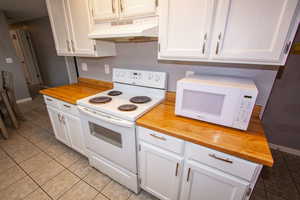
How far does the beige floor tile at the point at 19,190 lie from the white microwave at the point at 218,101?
1880 mm

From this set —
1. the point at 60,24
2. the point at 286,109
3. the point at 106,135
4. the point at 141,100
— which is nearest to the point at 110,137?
the point at 106,135

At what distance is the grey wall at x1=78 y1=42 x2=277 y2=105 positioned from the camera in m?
1.21

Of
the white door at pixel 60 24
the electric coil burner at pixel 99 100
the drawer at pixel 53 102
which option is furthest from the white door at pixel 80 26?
the drawer at pixel 53 102

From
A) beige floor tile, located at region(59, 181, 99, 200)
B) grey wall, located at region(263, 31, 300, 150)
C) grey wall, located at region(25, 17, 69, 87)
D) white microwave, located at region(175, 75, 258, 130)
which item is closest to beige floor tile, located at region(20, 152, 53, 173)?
beige floor tile, located at region(59, 181, 99, 200)

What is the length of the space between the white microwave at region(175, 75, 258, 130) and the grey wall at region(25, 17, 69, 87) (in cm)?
433

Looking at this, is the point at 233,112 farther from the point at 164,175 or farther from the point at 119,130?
the point at 119,130

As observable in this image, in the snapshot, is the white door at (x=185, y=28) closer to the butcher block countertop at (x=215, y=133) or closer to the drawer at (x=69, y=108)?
the butcher block countertop at (x=215, y=133)

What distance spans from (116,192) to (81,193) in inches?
15.1

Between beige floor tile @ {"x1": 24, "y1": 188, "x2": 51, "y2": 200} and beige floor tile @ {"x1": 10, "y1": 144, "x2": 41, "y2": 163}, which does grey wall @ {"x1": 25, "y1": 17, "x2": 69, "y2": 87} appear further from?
beige floor tile @ {"x1": 24, "y1": 188, "x2": 51, "y2": 200}

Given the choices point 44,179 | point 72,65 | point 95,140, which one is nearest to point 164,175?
point 95,140

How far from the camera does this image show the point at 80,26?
5.46 ft

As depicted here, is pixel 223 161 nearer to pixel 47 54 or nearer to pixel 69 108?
pixel 69 108

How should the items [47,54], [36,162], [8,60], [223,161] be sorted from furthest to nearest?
[47,54] → [8,60] → [36,162] → [223,161]

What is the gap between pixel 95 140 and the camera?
157 cm
